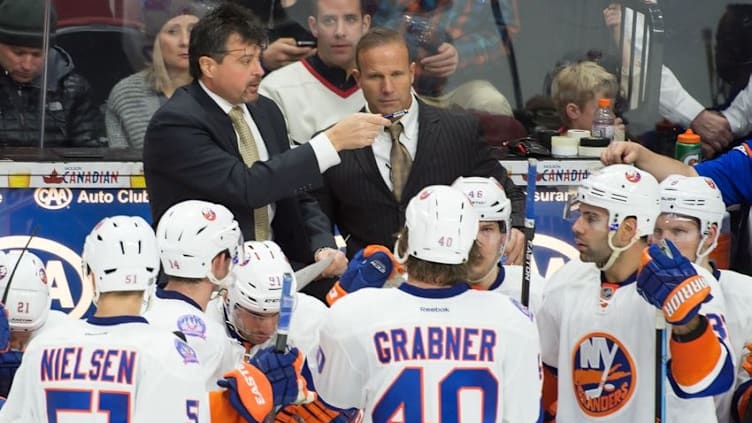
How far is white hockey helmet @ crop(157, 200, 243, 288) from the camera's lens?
614 cm

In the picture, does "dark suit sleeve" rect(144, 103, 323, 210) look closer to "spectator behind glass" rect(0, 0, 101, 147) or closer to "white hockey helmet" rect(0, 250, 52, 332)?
"white hockey helmet" rect(0, 250, 52, 332)

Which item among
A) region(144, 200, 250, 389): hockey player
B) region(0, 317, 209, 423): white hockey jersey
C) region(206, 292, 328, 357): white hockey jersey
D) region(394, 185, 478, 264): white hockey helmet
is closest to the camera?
region(0, 317, 209, 423): white hockey jersey

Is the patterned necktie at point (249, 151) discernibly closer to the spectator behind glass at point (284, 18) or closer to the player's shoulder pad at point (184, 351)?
the spectator behind glass at point (284, 18)

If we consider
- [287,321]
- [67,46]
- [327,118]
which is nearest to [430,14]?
[327,118]

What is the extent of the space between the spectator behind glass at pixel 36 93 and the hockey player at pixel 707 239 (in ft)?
10.0

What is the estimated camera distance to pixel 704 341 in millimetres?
5992

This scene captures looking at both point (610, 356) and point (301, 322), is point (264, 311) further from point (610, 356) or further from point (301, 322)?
point (610, 356)

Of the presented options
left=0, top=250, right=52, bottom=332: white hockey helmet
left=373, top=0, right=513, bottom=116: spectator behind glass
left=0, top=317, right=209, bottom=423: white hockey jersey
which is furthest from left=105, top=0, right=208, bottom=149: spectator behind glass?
left=0, top=317, right=209, bottom=423: white hockey jersey

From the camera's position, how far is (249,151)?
23.9 ft

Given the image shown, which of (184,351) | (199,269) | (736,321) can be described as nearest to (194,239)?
(199,269)

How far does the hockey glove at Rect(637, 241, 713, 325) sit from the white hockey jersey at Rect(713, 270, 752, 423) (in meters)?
1.00

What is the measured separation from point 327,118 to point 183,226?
2.24m

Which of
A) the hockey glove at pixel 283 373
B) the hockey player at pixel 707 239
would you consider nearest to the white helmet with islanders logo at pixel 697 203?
the hockey player at pixel 707 239

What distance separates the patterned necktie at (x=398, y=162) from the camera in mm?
7695
